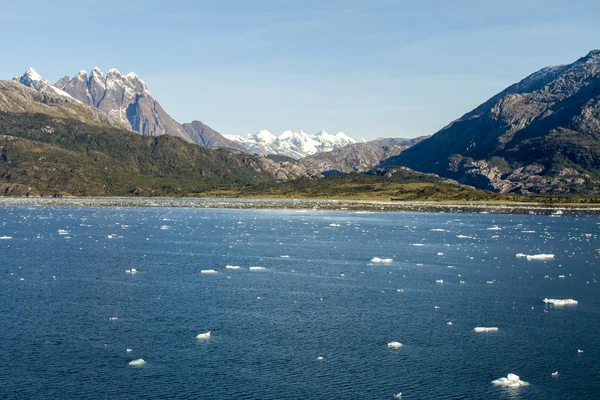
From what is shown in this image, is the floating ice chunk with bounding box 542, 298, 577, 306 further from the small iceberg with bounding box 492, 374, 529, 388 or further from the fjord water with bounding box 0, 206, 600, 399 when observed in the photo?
the small iceberg with bounding box 492, 374, 529, 388

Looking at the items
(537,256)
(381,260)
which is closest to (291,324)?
(381,260)

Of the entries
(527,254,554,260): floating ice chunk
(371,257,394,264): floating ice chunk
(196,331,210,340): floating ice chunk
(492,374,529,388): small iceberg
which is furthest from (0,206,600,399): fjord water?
(527,254,554,260): floating ice chunk

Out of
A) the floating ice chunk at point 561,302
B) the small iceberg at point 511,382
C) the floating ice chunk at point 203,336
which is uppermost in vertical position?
the floating ice chunk at point 203,336

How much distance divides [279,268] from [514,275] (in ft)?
95.9

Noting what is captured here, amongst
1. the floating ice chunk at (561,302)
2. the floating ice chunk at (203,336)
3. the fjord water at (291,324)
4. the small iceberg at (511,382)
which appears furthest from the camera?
the floating ice chunk at (561,302)

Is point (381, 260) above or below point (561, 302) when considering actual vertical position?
above

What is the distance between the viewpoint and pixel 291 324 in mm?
49844

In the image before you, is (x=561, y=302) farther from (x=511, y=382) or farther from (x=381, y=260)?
(x=381, y=260)

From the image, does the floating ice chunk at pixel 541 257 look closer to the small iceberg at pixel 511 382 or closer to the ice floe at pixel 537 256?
the ice floe at pixel 537 256

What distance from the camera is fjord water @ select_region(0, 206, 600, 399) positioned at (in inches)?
1454

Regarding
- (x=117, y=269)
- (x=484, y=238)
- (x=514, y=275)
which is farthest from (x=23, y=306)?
(x=484, y=238)

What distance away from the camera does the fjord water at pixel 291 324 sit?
36.9m

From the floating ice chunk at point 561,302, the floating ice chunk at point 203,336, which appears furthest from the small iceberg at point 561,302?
the floating ice chunk at point 203,336

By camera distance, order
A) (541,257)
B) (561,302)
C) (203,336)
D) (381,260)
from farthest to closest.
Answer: (541,257) < (381,260) < (561,302) < (203,336)
